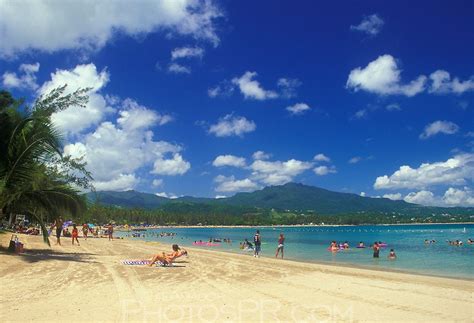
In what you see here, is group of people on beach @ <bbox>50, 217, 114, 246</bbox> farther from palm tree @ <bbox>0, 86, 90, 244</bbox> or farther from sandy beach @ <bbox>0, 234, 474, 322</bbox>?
sandy beach @ <bbox>0, 234, 474, 322</bbox>

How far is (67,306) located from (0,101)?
501 inches

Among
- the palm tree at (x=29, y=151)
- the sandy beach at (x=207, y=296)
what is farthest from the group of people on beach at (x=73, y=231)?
the sandy beach at (x=207, y=296)

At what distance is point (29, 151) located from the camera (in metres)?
17.6

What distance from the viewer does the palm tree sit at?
17422 mm

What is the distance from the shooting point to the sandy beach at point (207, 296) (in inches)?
350

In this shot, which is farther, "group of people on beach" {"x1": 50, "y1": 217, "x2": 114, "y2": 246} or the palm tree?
"group of people on beach" {"x1": 50, "y1": 217, "x2": 114, "y2": 246}

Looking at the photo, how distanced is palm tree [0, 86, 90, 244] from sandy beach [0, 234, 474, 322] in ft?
9.76

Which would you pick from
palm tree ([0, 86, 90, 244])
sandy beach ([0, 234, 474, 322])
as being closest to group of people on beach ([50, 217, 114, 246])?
palm tree ([0, 86, 90, 244])

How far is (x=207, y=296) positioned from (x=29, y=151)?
10.9 m

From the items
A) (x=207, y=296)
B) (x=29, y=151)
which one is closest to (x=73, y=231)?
(x=29, y=151)

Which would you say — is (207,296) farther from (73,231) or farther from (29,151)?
(73,231)

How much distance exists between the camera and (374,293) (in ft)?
39.5

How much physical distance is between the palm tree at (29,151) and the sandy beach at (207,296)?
2.98m

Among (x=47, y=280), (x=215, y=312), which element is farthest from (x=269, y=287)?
(x=47, y=280)
